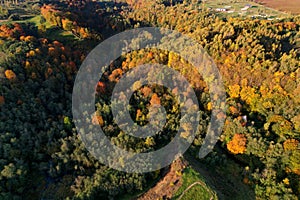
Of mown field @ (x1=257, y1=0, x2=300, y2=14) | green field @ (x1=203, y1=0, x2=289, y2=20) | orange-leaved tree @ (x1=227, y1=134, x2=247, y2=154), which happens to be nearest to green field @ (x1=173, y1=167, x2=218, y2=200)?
orange-leaved tree @ (x1=227, y1=134, x2=247, y2=154)

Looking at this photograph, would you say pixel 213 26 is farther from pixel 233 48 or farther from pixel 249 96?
pixel 249 96

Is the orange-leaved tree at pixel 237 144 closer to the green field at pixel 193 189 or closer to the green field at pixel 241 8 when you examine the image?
the green field at pixel 193 189

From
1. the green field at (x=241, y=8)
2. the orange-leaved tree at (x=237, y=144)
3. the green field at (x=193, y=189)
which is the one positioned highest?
the green field at (x=241, y=8)

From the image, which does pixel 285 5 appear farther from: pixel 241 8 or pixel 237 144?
pixel 237 144

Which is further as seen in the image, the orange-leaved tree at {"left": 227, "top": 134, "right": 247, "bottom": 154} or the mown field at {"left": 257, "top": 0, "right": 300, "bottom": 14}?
the mown field at {"left": 257, "top": 0, "right": 300, "bottom": 14}

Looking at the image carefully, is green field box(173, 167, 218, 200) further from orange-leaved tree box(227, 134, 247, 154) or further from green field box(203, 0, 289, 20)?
green field box(203, 0, 289, 20)

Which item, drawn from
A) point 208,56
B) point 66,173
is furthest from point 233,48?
point 66,173

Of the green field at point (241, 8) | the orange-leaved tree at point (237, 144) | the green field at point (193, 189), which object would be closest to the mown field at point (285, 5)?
the green field at point (241, 8)

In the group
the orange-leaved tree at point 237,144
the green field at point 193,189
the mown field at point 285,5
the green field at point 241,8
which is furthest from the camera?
the mown field at point 285,5

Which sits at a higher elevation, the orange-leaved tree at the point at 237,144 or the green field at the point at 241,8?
the green field at the point at 241,8
